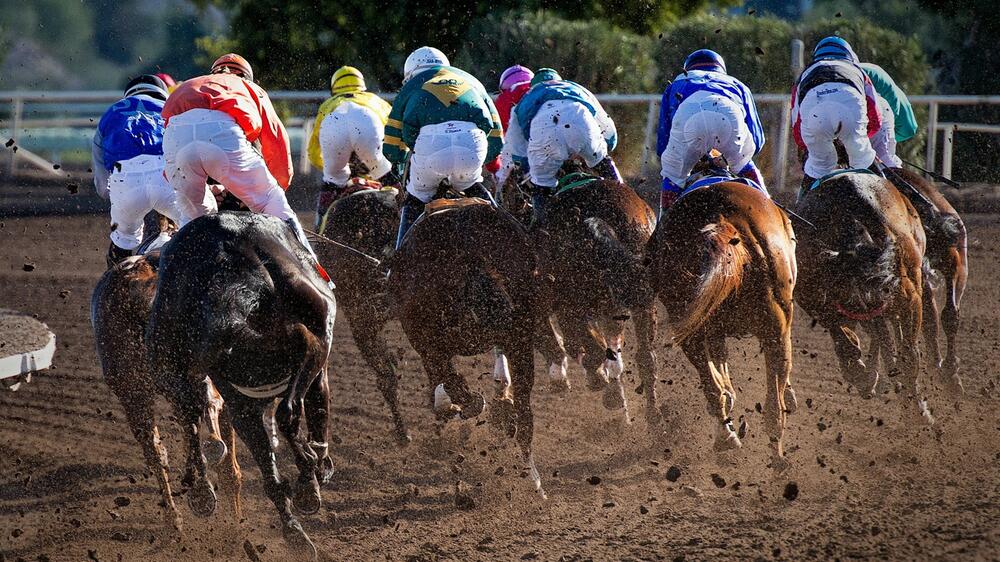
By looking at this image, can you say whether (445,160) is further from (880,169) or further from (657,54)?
(657,54)

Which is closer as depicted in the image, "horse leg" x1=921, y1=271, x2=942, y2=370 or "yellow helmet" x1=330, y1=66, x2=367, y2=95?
"horse leg" x1=921, y1=271, x2=942, y2=370

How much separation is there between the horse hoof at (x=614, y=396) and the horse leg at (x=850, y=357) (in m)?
1.08

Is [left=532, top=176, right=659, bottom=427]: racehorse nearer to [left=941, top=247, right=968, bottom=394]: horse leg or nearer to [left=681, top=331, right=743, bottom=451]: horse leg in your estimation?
[left=681, top=331, right=743, bottom=451]: horse leg

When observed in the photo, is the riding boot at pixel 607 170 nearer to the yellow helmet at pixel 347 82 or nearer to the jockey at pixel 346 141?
the jockey at pixel 346 141

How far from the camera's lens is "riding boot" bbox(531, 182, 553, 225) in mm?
5773

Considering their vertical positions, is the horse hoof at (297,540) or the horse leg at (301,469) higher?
the horse leg at (301,469)

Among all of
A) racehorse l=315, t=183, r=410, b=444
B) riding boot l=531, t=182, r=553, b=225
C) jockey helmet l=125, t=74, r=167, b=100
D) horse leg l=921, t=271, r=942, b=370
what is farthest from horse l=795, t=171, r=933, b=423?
jockey helmet l=125, t=74, r=167, b=100

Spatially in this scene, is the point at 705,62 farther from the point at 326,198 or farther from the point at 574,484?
the point at 574,484

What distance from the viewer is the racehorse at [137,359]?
488cm

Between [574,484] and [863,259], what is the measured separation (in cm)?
168

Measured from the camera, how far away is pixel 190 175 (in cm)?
466

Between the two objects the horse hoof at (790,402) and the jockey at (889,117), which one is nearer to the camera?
the horse hoof at (790,402)

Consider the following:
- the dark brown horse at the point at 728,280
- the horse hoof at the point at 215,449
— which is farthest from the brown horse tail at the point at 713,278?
the horse hoof at the point at 215,449

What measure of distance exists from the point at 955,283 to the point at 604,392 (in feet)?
6.90
